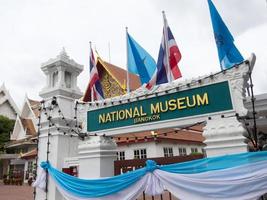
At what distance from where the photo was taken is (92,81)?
6.35m

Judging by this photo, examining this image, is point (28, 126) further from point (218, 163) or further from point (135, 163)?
point (218, 163)

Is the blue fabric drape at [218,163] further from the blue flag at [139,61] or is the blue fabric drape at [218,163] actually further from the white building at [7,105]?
the white building at [7,105]

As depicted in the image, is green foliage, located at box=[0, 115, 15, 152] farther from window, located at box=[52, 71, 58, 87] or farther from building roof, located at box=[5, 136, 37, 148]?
window, located at box=[52, 71, 58, 87]

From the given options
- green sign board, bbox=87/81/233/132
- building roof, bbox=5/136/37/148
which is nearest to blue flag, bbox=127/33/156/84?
green sign board, bbox=87/81/233/132

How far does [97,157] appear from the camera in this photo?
17.1 ft

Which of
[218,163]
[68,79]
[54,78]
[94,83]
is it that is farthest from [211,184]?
[54,78]

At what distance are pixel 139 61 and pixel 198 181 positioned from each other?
3407 mm

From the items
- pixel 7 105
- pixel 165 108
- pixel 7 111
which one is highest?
pixel 7 105

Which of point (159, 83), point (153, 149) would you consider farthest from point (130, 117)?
point (153, 149)

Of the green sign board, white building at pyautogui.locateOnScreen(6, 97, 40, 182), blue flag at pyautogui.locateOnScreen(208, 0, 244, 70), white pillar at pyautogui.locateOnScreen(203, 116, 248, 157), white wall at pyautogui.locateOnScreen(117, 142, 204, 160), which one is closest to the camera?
white pillar at pyautogui.locateOnScreen(203, 116, 248, 157)

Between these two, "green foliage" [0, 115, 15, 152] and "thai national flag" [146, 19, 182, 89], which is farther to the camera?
"green foliage" [0, 115, 15, 152]

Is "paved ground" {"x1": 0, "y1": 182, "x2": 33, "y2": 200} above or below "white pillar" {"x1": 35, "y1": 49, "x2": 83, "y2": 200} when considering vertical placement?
below

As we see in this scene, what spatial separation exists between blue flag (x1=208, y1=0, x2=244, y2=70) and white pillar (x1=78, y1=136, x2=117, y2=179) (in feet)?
9.63

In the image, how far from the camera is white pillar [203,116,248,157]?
385 centimetres
